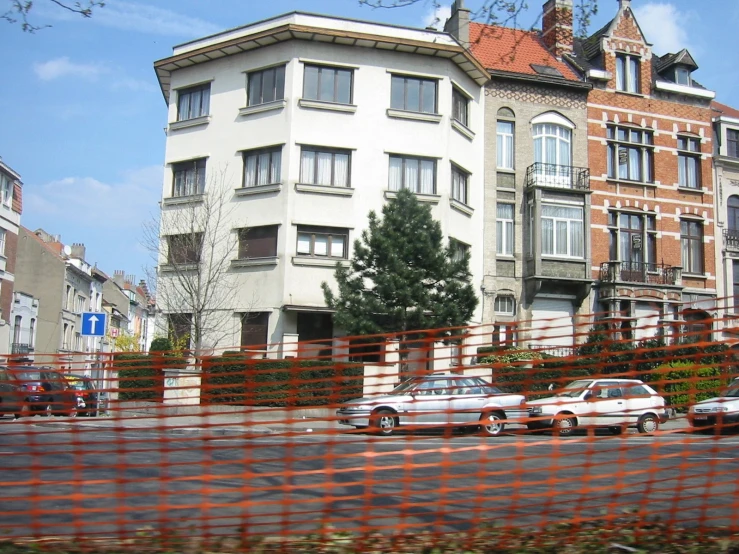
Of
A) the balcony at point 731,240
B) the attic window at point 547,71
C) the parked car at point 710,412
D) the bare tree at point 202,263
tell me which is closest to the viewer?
the parked car at point 710,412

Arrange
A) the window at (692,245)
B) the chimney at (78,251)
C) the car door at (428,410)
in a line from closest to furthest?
the car door at (428,410) → the window at (692,245) → the chimney at (78,251)

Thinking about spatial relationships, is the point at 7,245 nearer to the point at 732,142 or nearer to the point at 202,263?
the point at 202,263

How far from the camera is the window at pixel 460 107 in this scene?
2628cm

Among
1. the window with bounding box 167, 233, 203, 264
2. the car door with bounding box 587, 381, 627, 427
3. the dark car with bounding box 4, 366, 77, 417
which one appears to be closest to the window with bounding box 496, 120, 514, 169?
the window with bounding box 167, 233, 203, 264

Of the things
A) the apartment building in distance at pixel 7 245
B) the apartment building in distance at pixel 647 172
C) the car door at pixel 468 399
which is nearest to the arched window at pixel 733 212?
the apartment building in distance at pixel 647 172

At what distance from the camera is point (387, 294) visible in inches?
795

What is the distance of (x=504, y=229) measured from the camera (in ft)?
90.5

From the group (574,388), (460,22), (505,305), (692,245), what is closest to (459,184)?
(505,305)

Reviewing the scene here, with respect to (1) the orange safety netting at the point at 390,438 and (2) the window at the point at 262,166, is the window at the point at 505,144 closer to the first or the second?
(2) the window at the point at 262,166

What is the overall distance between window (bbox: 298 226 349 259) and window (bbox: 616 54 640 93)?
46.7 ft

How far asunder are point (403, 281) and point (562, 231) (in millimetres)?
10403

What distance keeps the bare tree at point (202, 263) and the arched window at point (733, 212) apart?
2131cm

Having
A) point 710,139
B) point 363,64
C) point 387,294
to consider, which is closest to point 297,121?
point 363,64

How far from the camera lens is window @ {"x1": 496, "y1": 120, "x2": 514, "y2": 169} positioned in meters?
27.9
